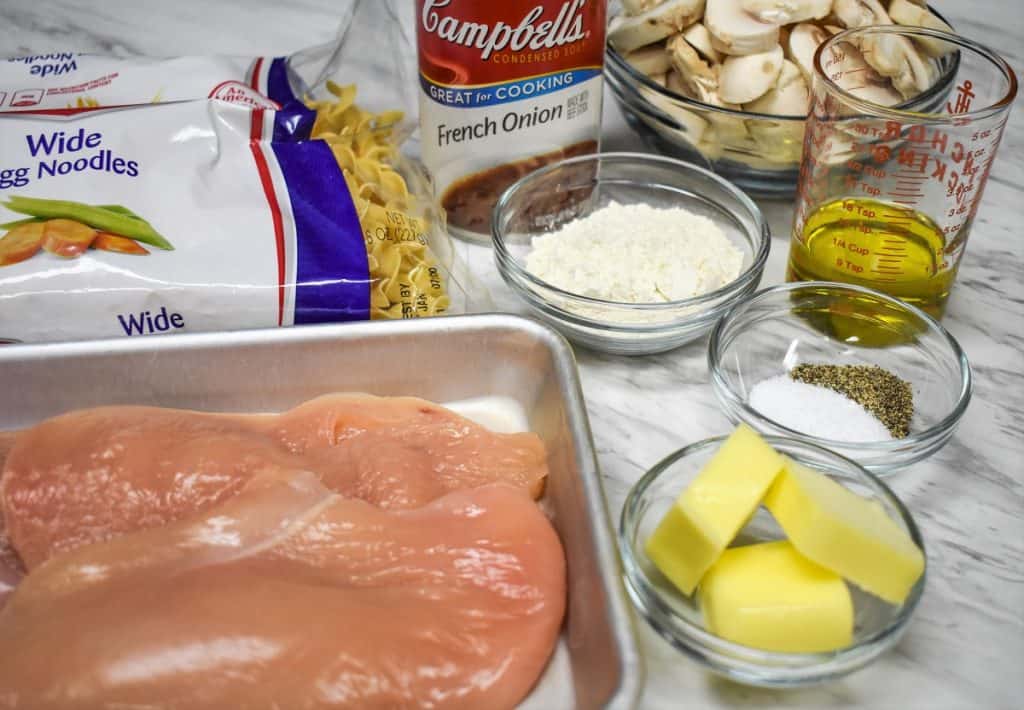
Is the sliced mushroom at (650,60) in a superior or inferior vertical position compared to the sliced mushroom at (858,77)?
inferior

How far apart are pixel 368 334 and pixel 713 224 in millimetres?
492

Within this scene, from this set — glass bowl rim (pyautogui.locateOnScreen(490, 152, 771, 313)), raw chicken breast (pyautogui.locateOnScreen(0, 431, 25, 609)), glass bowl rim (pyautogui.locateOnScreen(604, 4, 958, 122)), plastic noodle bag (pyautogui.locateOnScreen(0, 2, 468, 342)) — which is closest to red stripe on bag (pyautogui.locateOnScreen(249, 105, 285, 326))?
plastic noodle bag (pyautogui.locateOnScreen(0, 2, 468, 342))

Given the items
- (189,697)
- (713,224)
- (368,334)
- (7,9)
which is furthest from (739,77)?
(7,9)

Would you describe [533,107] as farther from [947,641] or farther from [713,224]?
[947,641]

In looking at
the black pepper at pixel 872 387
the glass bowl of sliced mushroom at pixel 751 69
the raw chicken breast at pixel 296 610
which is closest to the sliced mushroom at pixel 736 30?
the glass bowl of sliced mushroom at pixel 751 69

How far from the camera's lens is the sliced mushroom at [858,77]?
118cm

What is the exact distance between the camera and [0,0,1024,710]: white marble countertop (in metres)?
0.84

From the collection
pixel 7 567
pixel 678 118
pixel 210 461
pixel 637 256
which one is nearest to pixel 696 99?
pixel 678 118

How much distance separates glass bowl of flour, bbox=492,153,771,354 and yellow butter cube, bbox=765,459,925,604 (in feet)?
1.07

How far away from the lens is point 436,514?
86 cm

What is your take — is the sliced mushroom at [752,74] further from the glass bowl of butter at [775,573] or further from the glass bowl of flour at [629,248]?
the glass bowl of butter at [775,573]

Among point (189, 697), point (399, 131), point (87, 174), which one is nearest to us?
point (189, 697)

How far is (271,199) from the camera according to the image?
114 cm

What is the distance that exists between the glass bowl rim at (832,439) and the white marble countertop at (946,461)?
0.08 m
